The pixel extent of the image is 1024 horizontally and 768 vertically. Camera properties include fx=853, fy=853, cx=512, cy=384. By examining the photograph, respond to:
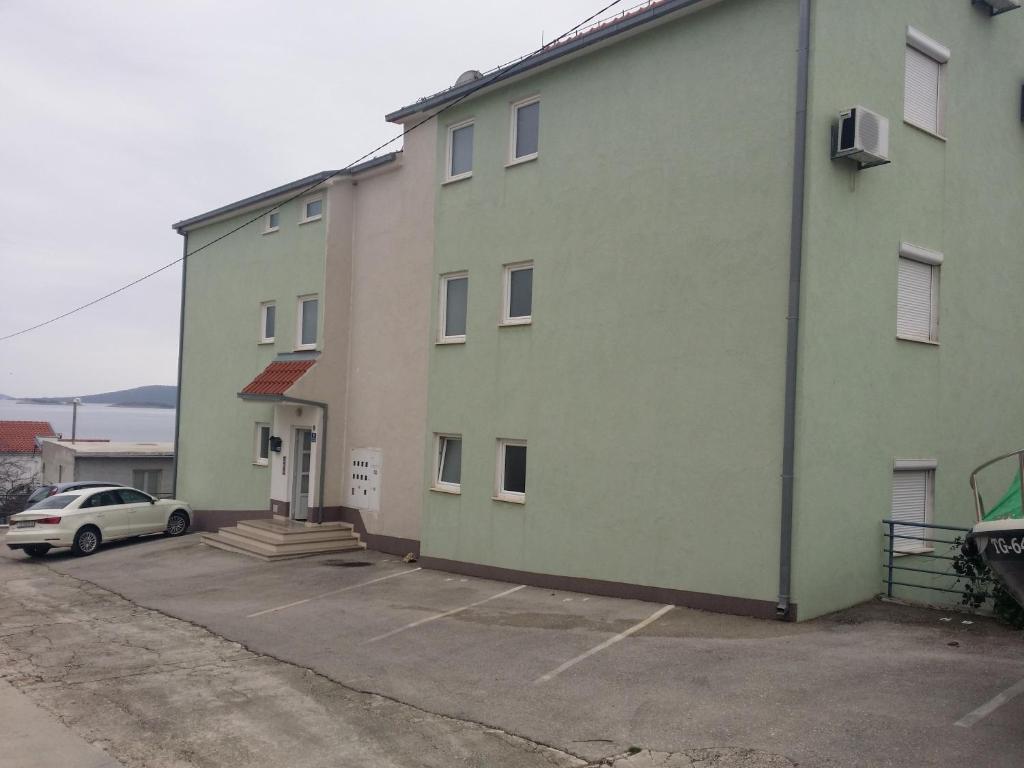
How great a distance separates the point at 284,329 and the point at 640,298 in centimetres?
1150

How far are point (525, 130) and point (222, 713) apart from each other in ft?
33.8

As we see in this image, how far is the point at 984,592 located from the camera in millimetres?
10648

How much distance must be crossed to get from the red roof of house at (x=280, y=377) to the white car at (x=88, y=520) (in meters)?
4.95

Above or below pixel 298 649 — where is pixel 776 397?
above

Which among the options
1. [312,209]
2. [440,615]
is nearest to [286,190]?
[312,209]

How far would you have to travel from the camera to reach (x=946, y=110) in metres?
12.6

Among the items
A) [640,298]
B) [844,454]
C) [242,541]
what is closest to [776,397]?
[844,454]

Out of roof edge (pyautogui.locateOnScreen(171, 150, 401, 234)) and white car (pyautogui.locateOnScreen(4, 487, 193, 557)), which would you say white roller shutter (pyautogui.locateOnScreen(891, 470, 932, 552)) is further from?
white car (pyautogui.locateOnScreen(4, 487, 193, 557))

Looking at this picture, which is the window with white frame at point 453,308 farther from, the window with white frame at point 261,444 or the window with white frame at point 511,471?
the window with white frame at point 261,444

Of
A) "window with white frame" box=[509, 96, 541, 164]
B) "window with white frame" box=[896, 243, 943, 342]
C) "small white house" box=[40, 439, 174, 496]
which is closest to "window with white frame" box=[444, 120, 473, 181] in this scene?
"window with white frame" box=[509, 96, 541, 164]

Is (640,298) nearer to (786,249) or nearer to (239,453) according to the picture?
(786,249)

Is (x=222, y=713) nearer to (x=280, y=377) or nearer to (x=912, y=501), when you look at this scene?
(x=912, y=501)

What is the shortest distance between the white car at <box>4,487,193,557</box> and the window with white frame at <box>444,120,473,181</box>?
481 inches

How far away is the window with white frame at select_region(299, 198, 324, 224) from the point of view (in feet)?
65.7
